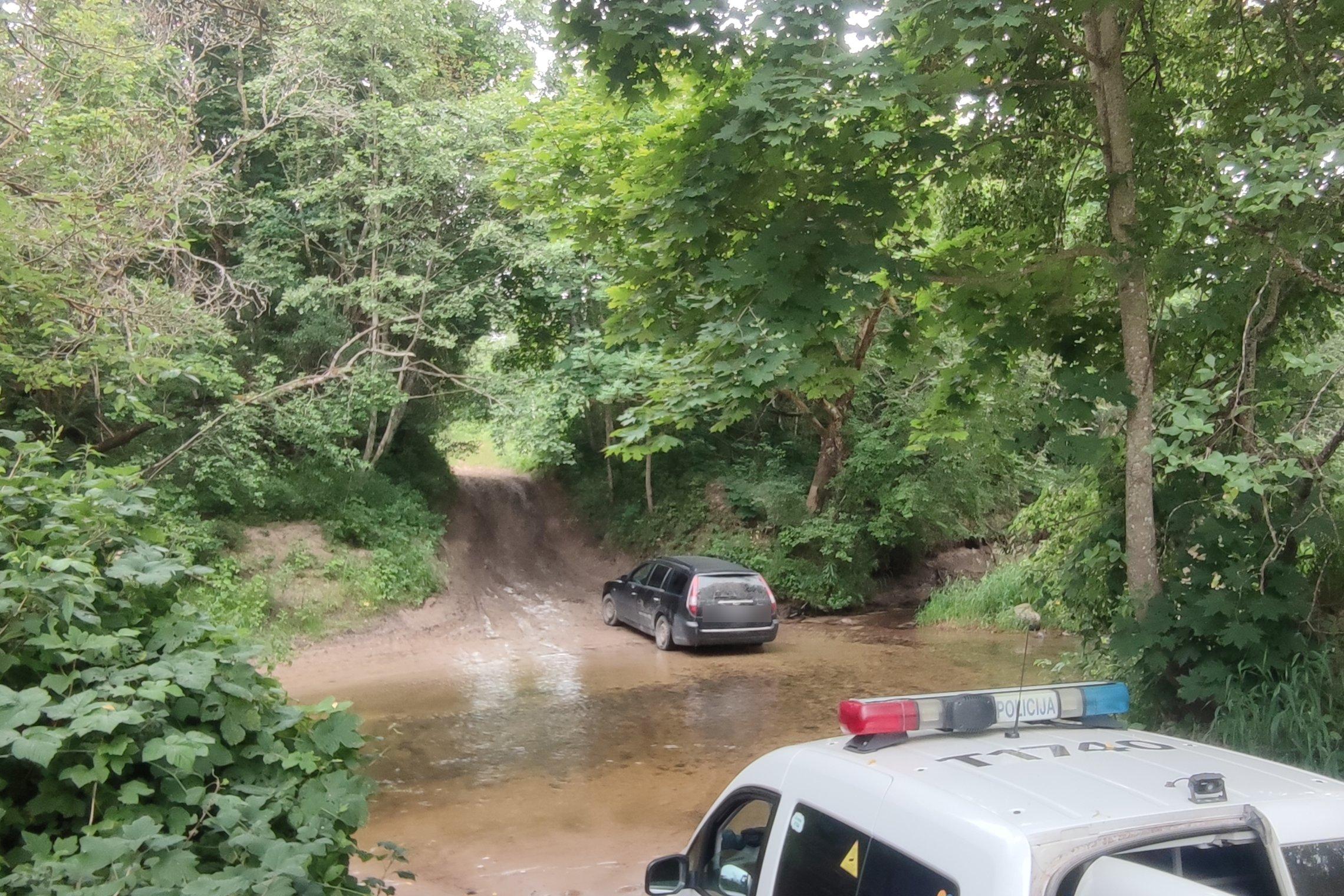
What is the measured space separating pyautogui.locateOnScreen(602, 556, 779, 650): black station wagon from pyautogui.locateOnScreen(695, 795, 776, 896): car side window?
38.7 feet

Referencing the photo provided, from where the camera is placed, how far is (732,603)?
605 inches

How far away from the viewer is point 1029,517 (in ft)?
32.2

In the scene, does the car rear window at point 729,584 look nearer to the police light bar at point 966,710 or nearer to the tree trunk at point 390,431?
the tree trunk at point 390,431

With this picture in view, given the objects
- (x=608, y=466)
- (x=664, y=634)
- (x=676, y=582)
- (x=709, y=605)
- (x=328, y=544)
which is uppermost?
(x=608, y=466)

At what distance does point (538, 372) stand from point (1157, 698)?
1601 centimetres

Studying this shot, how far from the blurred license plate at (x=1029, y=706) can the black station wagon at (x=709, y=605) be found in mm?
12264

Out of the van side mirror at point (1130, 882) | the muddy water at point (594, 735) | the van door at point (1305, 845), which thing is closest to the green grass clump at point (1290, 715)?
the van door at point (1305, 845)

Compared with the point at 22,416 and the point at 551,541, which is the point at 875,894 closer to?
the point at 22,416

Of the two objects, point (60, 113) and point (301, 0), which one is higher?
point (301, 0)

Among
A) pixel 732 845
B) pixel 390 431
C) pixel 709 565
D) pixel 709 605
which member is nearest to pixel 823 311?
pixel 732 845

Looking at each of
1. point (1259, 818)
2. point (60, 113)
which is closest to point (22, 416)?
point (60, 113)

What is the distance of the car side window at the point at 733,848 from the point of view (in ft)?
10.5

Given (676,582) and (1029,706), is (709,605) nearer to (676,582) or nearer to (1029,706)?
(676,582)

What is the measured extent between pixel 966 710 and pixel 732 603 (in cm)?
1254
